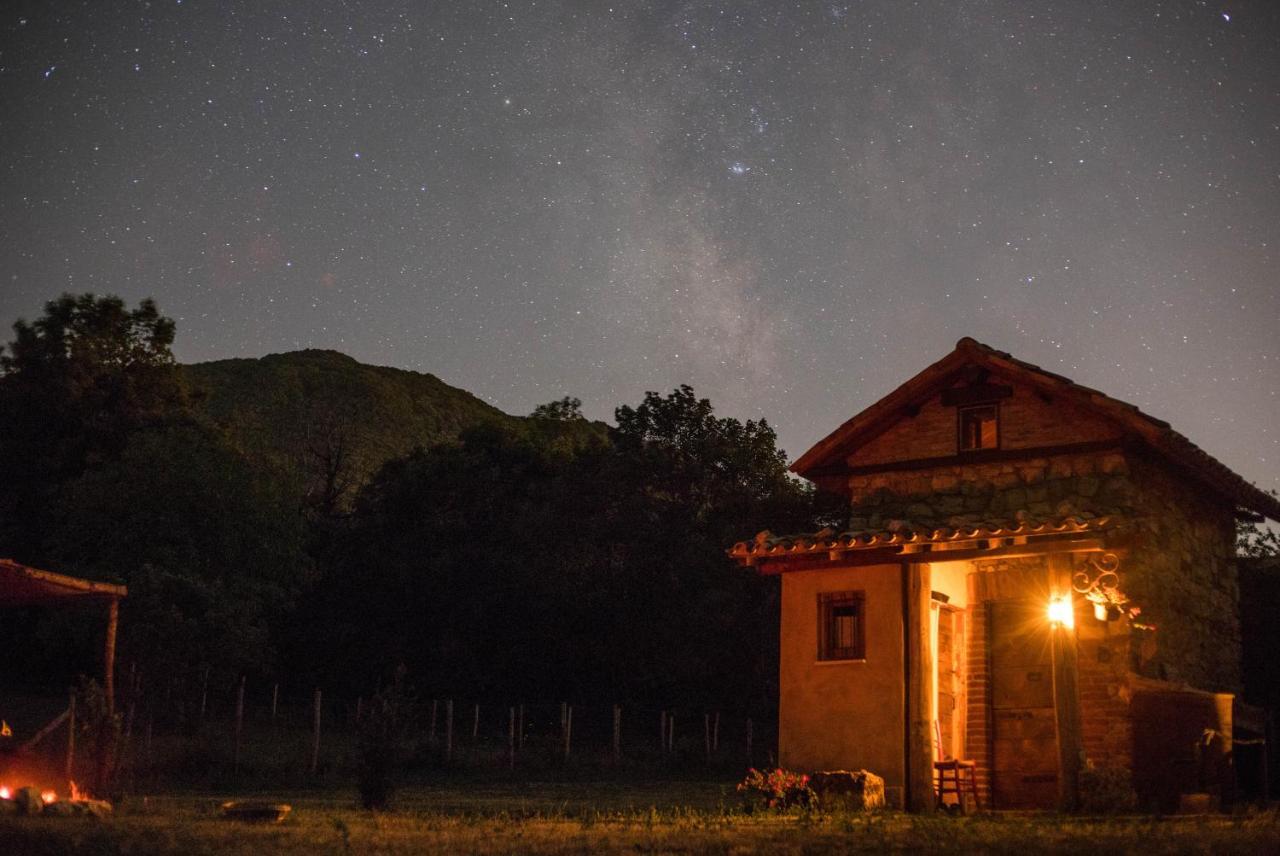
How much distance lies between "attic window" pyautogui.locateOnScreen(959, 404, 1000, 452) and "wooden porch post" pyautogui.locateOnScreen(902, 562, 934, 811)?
230 centimetres

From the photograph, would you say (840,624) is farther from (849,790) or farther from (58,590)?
(58,590)

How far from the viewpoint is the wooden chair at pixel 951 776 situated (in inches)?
597

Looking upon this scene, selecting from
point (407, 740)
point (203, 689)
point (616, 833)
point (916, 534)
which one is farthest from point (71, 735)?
point (203, 689)

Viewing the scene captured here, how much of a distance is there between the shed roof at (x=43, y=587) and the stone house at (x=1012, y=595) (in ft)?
26.6

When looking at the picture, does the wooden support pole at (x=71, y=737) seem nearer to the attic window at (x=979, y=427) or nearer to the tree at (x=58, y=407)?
the attic window at (x=979, y=427)

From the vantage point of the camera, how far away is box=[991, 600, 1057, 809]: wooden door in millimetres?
15508

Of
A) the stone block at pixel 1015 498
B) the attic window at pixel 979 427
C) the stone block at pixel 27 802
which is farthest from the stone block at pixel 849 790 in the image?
the stone block at pixel 27 802

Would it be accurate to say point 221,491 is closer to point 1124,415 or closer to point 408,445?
point 1124,415

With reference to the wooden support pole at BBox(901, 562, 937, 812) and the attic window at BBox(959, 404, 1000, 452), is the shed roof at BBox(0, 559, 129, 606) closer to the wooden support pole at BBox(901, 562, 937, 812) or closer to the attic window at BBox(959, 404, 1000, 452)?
the wooden support pole at BBox(901, 562, 937, 812)

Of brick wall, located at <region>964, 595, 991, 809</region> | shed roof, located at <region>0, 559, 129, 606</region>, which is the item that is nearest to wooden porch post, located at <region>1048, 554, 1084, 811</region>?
brick wall, located at <region>964, 595, 991, 809</region>

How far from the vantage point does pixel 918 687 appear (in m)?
14.3

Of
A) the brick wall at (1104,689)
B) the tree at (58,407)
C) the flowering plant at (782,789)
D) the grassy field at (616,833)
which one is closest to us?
the grassy field at (616,833)

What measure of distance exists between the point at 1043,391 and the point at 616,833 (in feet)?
26.0

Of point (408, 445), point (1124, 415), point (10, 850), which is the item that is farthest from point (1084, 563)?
point (408, 445)
